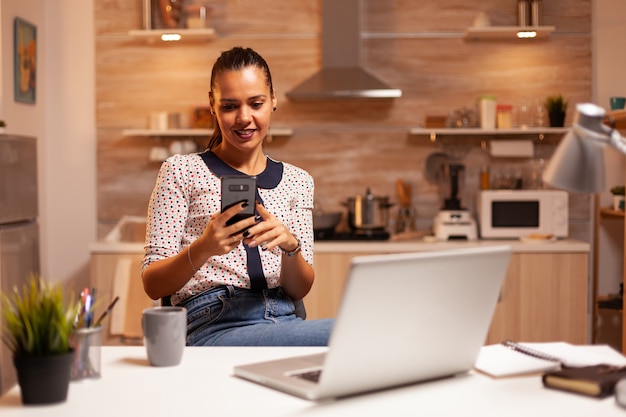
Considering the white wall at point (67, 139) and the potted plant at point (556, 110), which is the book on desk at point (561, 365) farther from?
the white wall at point (67, 139)

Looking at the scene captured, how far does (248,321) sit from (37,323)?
0.83 metres

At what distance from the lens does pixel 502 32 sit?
431 centimetres

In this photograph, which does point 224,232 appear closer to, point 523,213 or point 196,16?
point 523,213

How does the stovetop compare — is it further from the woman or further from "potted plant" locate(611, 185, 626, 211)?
the woman

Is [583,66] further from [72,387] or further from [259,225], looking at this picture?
[72,387]

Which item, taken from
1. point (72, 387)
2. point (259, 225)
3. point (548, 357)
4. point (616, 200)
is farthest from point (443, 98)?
point (72, 387)

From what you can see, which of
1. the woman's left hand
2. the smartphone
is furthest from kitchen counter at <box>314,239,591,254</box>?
the smartphone

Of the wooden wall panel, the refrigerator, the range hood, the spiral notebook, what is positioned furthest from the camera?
the wooden wall panel

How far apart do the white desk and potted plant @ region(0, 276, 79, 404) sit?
28 mm

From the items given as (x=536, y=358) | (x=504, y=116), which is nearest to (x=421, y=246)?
(x=504, y=116)

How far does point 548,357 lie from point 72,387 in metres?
0.81

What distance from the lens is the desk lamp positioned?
1.15m

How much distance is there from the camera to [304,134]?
4531 millimetres

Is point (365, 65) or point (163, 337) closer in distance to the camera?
point (163, 337)
